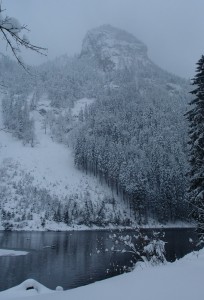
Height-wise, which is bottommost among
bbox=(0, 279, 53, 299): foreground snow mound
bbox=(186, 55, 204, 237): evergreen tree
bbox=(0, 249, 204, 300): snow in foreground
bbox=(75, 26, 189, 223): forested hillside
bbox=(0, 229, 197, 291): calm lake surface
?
bbox=(0, 229, 197, 291): calm lake surface

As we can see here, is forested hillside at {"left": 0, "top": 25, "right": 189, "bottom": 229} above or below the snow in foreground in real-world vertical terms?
above

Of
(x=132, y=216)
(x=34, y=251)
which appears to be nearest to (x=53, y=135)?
(x=132, y=216)

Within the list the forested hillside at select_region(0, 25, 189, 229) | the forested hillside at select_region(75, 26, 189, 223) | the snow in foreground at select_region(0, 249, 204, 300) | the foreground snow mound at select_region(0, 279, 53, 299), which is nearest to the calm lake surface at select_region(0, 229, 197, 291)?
the foreground snow mound at select_region(0, 279, 53, 299)

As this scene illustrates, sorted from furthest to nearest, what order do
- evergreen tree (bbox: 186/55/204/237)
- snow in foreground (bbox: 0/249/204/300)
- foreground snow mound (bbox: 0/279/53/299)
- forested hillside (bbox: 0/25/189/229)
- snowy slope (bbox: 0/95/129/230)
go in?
forested hillside (bbox: 0/25/189/229)
snowy slope (bbox: 0/95/129/230)
evergreen tree (bbox: 186/55/204/237)
foreground snow mound (bbox: 0/279/53/299)
snow in foreground (bbox: 0/249/204/300)

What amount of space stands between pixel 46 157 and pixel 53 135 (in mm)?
30318

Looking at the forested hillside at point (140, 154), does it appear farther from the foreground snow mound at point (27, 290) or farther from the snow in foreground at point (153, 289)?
the snow in foreground at point (153, 289)

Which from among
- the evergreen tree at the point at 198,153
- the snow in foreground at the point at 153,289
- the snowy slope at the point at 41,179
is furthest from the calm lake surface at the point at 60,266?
the snowy slope at the point at 41,179

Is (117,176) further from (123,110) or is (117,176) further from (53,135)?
(123,110)

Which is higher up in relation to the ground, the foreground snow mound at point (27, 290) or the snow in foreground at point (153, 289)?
the snow in foreground at point (153, 289)

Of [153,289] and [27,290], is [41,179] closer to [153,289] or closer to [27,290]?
[27,290]

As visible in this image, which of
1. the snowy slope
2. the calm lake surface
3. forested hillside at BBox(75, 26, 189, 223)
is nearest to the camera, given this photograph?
the calm lake surface

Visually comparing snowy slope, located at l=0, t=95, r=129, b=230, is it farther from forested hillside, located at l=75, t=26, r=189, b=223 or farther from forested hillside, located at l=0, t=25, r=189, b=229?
forested hillside, located at l=75, t=26, r=189, b=223

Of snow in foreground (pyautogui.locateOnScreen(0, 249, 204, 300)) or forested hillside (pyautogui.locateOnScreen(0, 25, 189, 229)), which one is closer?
snow in foreground (pyautogui.locateOnScreen(0, 249, 204, 300))

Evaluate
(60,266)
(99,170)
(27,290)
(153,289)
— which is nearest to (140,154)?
(99,170)
